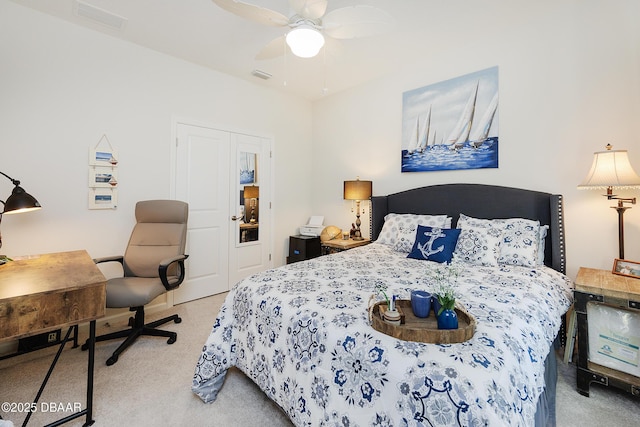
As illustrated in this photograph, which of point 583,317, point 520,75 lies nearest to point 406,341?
point 583,317

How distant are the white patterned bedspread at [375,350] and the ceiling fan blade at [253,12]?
1742mm

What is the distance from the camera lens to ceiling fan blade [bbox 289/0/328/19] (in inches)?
70.1

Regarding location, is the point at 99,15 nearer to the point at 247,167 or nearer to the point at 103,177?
the point at 103,177

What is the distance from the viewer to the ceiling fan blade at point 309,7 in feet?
5.84

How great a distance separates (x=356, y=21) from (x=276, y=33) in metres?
1.21

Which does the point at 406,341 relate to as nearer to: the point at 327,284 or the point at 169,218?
the point at 327,284

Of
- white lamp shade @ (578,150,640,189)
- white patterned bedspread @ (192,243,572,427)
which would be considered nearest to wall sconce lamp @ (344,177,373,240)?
white patterned bedspread @ (192,243,572,427)

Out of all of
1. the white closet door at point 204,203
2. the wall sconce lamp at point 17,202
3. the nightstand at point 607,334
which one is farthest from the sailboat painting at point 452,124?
the wall sconce lamp at point 17,202

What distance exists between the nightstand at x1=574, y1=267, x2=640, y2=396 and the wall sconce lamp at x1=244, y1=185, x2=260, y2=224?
3.50 m

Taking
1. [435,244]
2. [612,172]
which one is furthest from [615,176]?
[435,244]

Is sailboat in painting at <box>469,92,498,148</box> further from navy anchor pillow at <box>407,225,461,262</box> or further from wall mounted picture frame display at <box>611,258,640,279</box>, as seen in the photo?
wall mounted picture frame display at <box>611,258,640,279</box>

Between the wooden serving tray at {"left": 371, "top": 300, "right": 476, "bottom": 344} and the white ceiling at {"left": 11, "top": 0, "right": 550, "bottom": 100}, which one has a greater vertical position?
the white ceiling at {"left": 11, "top": 0, "right": 550, "bottom": 100}

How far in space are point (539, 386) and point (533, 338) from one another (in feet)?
0.64

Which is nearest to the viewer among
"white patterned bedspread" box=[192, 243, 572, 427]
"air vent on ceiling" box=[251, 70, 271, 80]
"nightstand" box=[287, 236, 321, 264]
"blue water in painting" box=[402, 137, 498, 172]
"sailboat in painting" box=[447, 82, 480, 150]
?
"white patterned bedspread" box=[192, 243, 572, 427]
